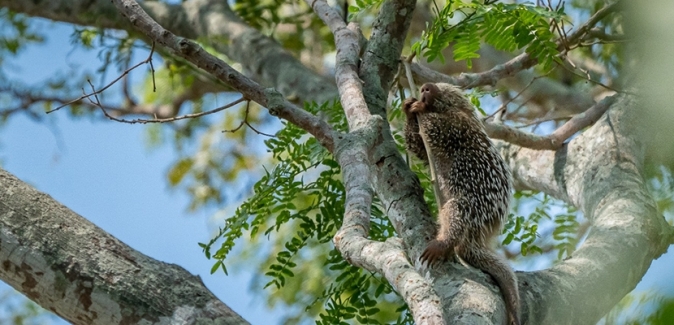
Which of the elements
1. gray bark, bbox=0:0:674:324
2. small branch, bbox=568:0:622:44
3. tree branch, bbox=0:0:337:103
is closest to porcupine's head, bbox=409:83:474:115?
gray bark, bbox=0:0:674:324

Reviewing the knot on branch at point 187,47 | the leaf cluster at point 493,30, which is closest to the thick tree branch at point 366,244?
the knot on branch at point 187,47

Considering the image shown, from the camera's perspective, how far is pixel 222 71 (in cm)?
359

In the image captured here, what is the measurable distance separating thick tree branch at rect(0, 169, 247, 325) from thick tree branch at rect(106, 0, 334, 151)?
3.01 feet

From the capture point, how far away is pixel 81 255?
10.1ft

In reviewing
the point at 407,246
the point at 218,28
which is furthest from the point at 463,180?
the point at 218,28

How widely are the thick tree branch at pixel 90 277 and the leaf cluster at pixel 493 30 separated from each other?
1.92 meters

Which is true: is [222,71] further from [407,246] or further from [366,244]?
[366,244]

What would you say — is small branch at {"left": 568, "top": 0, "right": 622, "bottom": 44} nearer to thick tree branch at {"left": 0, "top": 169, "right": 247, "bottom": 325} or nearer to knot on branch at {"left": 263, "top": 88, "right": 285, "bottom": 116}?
knot on branch at {"left": 263, "top": 88, "right": 285, "bottom": 116}

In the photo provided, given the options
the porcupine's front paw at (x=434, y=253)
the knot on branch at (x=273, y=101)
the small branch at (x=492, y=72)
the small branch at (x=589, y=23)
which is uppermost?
the small branch at (x=589, y=23)

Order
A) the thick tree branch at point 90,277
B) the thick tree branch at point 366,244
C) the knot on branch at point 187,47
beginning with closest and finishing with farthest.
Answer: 1. the thick tree branch at point 366,244
2. the thick tree branch at point 90,277
3. the knot on branch at point 187,47

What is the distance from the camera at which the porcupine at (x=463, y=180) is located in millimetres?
3594

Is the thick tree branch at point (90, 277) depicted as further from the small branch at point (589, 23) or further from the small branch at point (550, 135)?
the small branch at point (589, 23)

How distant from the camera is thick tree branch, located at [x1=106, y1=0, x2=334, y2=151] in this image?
11.6 feet

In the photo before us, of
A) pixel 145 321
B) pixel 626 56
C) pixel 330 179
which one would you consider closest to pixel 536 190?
pixel 626 56
